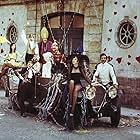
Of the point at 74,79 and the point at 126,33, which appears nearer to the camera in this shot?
the point at 74,79

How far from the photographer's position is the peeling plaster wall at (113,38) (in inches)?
496

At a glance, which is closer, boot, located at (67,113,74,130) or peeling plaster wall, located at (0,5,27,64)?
boot, located at (67,113,74,130)

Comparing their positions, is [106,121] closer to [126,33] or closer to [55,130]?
[55,130]

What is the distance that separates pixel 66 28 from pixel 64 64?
5.20 metres

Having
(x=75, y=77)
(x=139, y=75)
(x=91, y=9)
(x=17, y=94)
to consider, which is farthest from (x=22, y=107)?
(x=91, y=9)

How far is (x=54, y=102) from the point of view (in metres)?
9.91

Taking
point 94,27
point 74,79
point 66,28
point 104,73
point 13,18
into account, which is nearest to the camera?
point 74,79

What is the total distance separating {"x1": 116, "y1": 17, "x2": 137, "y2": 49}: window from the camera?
12731 millimetres

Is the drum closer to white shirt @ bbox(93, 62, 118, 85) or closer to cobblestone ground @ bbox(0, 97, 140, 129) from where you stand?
white shirt @ bbox(93, 62, 118, 85)

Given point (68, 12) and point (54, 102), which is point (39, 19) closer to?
point (68, 12)

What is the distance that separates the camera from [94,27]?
13.8 meters

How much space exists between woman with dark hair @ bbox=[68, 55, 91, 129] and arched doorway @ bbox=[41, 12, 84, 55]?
4.89m

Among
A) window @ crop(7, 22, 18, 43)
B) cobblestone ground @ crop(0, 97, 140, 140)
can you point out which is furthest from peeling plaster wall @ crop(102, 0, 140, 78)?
window @ crop(7, 22, 18, 43)

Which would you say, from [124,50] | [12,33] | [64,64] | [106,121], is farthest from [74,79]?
[12,33]
